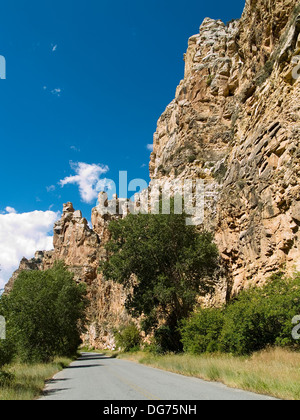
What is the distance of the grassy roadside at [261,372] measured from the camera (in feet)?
29.6

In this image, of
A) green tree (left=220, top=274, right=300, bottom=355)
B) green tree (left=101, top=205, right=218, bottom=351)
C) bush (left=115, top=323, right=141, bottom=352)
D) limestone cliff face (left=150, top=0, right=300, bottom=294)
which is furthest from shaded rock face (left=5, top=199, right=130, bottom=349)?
green tree (left=220, top=274, right=300, bottom=355)

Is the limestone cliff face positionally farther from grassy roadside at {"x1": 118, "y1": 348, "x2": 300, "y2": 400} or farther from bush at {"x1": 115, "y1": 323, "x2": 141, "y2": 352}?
bush at {"x1": 115, "y1": 323, "x2": 141, "y2": 352}

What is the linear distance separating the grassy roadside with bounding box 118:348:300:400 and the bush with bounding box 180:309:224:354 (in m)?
2.00

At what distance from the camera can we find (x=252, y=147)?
87.5 feet

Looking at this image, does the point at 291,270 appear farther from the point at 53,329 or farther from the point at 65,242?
the point at 65,242

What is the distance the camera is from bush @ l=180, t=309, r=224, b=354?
19.9 m

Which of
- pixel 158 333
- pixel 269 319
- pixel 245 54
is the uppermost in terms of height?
pixel 245 54

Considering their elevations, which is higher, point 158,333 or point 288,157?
point 288,157

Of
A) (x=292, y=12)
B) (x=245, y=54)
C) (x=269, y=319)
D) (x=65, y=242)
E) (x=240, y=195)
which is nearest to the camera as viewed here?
(x=269, y=319)

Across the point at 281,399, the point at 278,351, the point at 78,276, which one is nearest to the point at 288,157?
the point at 278,351

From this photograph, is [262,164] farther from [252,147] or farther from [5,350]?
[5,350]

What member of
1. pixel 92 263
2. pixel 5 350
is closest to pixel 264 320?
pixel 5 350

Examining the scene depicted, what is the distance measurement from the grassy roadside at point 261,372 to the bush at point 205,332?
78.6 inches

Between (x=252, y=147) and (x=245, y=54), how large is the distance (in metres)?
14.0
